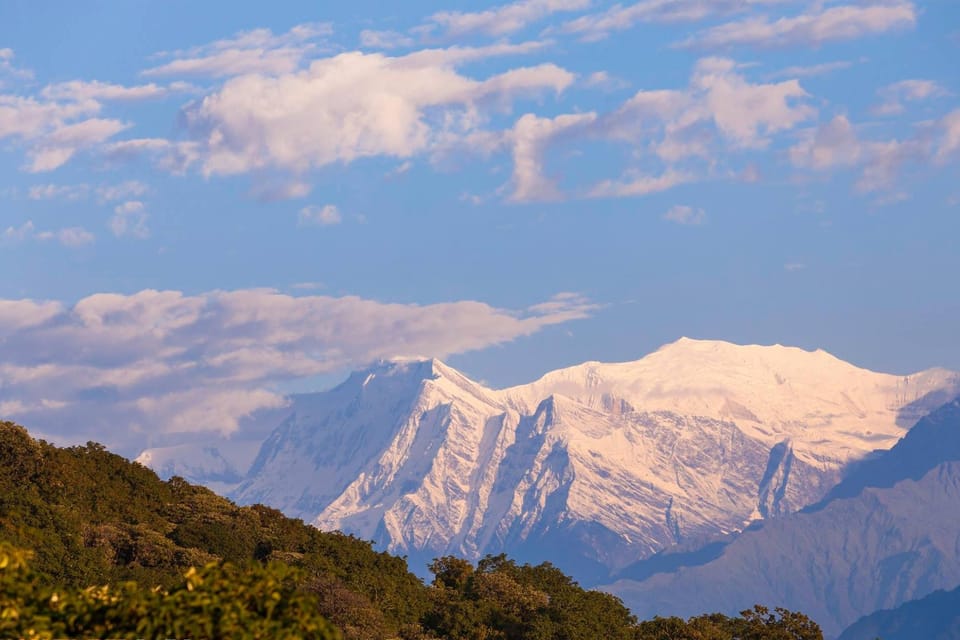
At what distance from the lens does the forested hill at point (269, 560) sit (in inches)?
4131

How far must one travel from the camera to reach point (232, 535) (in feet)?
Result: 409

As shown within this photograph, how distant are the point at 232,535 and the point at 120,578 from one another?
23.8 metres

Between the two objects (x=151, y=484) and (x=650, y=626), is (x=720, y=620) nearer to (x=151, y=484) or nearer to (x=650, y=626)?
(x=650, y=626)

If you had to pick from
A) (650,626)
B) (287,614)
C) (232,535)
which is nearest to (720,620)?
(650,626)

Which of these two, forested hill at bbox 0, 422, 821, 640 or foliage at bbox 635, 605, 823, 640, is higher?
forested hill at bbox 0, 422, 821, 640

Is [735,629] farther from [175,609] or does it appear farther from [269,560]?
[175,609]

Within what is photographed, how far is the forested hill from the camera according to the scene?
104938 millimetres

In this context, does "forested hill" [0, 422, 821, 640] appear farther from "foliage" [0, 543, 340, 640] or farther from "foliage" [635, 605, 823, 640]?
"foliage" [0, 543, 340, 640]

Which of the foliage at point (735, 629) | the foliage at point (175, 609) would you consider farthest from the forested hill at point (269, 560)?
the foliage at point (175, 609)

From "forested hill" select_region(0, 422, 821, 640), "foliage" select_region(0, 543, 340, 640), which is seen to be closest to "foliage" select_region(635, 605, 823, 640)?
"forested hill" select_region(0, 422, 821, 640)

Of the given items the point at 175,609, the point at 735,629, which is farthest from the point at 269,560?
the point at 175,609

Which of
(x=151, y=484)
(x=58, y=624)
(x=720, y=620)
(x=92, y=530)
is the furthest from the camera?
(x=151, y=484)

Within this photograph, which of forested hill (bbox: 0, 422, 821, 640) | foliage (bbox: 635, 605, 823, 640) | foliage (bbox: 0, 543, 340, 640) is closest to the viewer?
foliage (bbox: 0, 543, 340, 640)

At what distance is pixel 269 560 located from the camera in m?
103
